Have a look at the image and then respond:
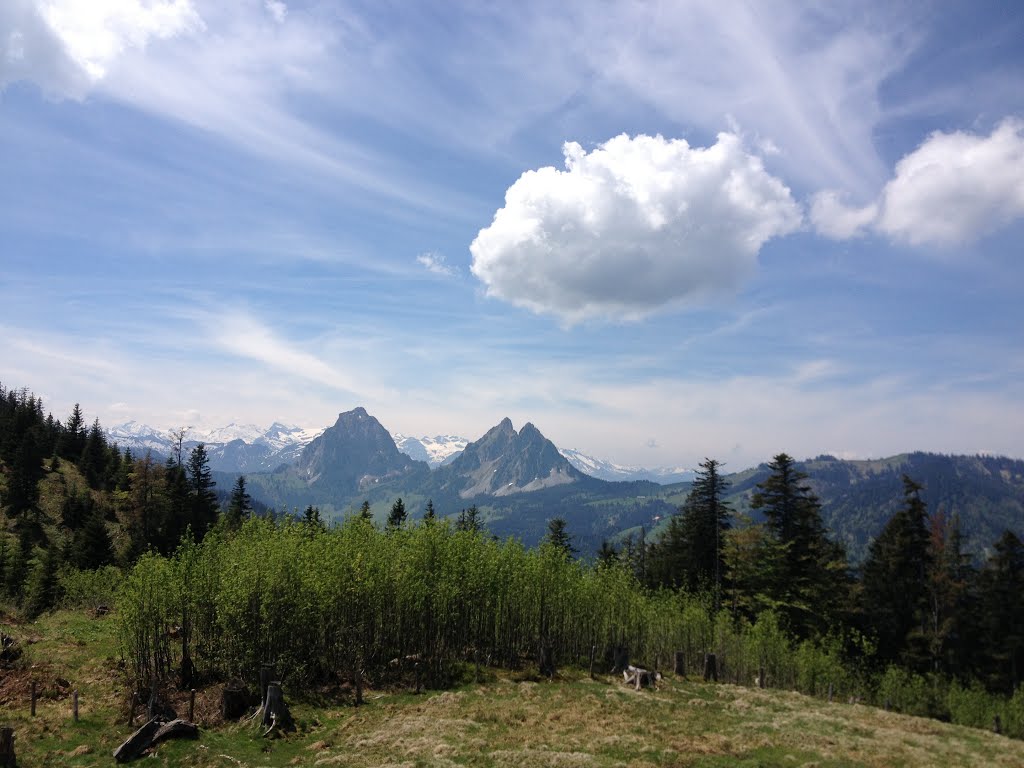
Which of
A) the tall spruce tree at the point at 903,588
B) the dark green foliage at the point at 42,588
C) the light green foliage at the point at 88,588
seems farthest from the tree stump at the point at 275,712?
the tall spruce tree at the point at 903,588

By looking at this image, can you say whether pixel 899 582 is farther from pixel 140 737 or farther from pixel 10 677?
pixel 10 677

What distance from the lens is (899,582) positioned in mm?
68625

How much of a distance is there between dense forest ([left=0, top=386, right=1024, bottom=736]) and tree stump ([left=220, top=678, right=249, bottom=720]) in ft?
15.7

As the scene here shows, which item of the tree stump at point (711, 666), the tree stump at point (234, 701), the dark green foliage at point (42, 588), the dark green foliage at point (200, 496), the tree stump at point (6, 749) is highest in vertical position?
the dark green foliage at point (200, 496)

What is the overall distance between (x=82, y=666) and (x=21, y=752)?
1537 centimetres

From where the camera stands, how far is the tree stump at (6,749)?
72.1ft

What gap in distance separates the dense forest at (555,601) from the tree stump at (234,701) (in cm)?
478

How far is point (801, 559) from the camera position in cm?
6662

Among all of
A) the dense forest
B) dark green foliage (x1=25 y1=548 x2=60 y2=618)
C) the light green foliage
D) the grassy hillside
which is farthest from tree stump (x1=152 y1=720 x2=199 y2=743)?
dark green foliage (x1=25 y1=548 x2=60 y2=618)

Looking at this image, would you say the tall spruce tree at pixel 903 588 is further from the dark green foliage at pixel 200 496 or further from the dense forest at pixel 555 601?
the dark green foliage at pixel 200 496

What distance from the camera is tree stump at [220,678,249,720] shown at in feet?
97.8

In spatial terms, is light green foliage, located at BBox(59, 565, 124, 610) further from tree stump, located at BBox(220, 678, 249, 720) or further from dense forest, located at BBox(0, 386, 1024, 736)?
tree stump, located at BBox(220, 678, 249, 720)

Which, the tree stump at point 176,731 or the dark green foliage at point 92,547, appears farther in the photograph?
the dark green foliage at point 92,547

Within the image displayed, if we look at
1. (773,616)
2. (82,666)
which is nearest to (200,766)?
(82,666)
